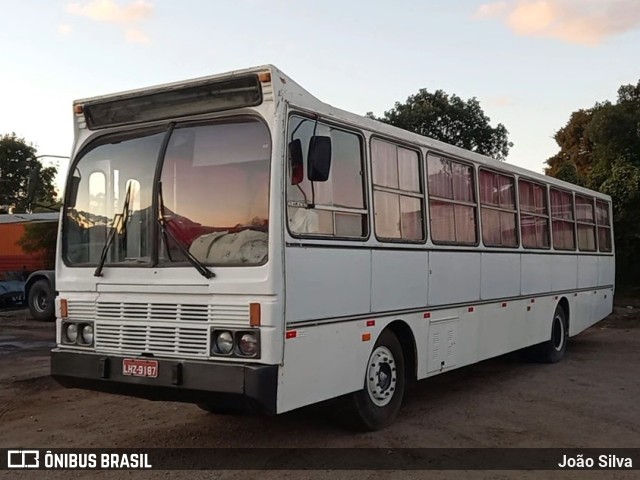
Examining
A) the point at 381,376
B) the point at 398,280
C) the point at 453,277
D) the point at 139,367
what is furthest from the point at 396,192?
the point at 139,367

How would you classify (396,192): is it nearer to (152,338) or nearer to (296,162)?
(296,162)

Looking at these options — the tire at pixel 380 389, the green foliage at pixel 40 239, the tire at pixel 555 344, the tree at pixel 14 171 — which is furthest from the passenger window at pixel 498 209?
the tree at pixel 14 171

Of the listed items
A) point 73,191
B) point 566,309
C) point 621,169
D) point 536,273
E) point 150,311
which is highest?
point 621,169

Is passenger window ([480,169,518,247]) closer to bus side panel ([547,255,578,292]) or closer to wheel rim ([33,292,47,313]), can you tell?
bus side panel ([547,255,578,292])

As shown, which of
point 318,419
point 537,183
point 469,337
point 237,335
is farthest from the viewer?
point 537,183

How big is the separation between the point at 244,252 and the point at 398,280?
2.01 meters

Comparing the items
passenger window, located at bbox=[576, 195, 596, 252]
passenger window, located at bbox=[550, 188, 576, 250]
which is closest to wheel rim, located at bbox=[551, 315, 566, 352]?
passenger window, located at bbox=[550, 188, 576, 250]

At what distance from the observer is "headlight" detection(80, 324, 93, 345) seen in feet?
19.9

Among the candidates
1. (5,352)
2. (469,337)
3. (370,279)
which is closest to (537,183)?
(469,337)

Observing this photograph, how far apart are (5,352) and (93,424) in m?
6.01

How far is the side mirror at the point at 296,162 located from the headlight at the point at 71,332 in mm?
2290

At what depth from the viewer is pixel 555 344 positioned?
11.5m

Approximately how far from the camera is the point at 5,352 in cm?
1220

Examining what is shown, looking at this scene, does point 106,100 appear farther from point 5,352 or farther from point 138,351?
point 5,352
